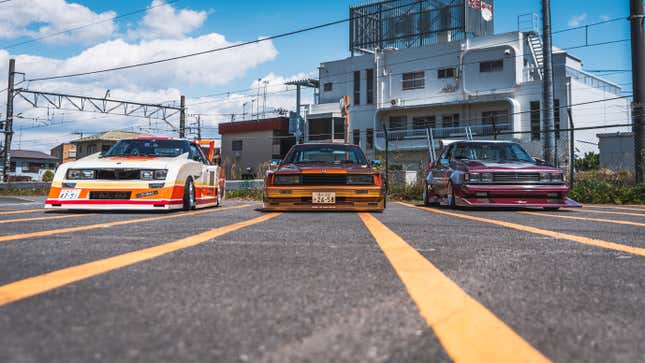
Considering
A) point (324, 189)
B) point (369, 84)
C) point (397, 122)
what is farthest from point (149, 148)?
point (369, 84)

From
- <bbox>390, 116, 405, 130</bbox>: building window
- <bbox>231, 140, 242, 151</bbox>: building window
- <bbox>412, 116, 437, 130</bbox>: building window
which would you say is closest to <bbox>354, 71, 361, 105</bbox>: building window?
<bbox>390, 116, 405, 130</bbox>: building window

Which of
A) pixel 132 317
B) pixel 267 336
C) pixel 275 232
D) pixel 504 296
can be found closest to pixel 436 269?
pixel 504 296

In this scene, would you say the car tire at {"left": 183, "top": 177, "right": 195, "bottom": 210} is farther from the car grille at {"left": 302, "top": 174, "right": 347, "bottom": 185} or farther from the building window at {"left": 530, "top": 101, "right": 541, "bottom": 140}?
the building window at {"left": 530, "top": 101, "right": 541, "bottom": 140}

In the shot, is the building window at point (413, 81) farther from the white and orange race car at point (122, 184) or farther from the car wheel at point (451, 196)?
the white and orange race car at point (122, 184)

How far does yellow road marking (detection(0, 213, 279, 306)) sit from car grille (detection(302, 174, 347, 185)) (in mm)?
3904

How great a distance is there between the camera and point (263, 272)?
246 centimetres

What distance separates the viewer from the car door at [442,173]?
30.2ft

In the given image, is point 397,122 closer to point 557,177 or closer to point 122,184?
point 557,177

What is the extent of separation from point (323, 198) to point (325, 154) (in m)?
1.50

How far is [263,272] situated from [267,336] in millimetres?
1002

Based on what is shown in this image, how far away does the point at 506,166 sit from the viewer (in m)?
8.45

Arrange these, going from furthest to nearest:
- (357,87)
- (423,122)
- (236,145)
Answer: (236,145), (357,87), (423,122)

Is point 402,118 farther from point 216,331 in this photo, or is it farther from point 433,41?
point 216,331

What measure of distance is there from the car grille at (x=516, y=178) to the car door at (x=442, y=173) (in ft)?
3.04
